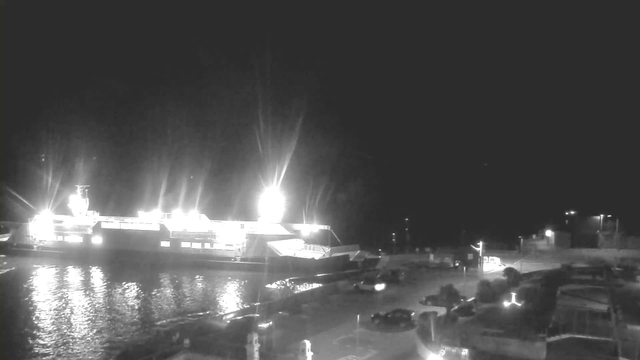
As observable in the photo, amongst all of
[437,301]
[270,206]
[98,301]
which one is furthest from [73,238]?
[437,301]

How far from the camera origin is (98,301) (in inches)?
605

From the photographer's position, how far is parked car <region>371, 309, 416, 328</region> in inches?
354

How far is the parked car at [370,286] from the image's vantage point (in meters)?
12.8

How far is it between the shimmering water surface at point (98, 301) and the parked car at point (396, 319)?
580 centimetres

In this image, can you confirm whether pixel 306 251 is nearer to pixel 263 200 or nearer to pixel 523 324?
pixel 263 200

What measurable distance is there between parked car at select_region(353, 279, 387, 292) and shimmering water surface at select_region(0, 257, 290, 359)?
3795 millimetres

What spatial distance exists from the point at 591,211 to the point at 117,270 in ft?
110

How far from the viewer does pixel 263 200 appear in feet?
71.8

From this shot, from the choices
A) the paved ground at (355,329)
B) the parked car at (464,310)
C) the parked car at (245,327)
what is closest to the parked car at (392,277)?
the paved ground at (355,329)

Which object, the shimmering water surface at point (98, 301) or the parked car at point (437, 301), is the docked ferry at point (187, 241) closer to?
the shimmering water surface at point (98, 301)

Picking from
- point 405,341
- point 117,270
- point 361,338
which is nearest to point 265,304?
point 361,338

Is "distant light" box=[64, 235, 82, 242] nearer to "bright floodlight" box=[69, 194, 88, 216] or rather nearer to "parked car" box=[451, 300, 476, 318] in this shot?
"bright floodlight" box=[69, 194, 88, 216]

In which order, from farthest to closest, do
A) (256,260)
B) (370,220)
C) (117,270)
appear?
(370,220)
(117,270)
(256,260)

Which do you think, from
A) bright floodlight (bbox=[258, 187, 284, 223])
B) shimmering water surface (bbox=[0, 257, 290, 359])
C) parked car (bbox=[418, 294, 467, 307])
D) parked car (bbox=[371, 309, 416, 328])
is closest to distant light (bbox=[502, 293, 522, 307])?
parked car (bbox=[418, 294, 467, 307])
